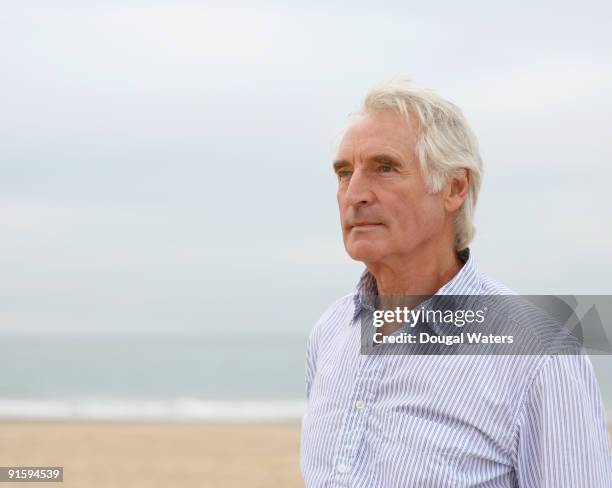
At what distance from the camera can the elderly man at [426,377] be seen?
229 centimetres

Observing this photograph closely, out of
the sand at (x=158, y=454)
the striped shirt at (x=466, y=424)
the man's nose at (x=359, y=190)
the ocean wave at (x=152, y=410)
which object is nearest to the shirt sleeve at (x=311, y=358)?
the striped shirt at (x=466, y=424)

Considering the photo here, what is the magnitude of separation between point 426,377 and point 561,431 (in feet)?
1.29

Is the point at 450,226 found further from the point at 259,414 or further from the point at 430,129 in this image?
the point at 259,414

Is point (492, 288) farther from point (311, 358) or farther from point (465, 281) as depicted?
point (311, 358)

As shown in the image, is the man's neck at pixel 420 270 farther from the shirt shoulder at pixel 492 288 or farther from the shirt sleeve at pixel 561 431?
the shirt sleeve at pixel 561 431

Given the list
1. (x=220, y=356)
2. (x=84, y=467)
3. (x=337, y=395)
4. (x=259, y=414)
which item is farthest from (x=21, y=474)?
(x=220, y=356)

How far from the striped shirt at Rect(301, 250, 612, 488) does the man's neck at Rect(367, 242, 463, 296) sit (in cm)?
7

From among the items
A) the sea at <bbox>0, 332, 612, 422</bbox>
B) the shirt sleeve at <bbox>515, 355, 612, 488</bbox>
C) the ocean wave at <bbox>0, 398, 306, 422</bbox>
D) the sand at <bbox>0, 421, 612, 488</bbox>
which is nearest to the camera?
the shirt sleeve at <bbox>515, 355, 612, 488</bbox>

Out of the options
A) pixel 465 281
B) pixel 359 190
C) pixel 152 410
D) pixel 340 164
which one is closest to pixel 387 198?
pixel 359 190

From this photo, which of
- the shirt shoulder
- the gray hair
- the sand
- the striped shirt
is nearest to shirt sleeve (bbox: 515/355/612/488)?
the striped shirt

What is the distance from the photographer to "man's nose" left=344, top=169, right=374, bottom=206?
260 centimetres

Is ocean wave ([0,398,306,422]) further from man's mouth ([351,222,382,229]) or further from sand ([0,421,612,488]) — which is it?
man's mouth ([351,222,382,229])

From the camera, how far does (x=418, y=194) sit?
2.59m

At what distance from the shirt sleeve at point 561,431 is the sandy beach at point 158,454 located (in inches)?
398
